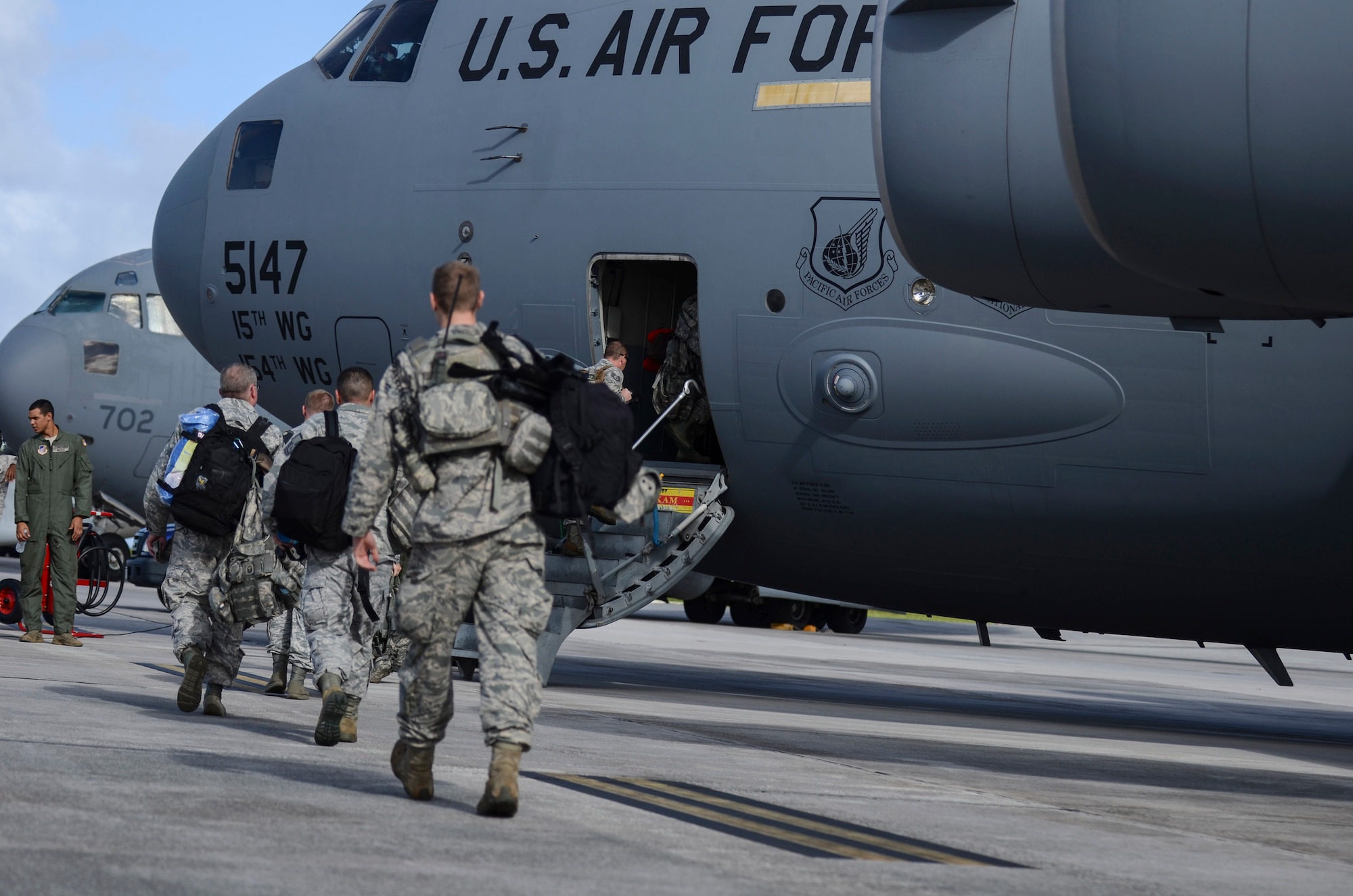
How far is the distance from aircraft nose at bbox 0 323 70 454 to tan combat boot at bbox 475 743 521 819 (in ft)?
60.7

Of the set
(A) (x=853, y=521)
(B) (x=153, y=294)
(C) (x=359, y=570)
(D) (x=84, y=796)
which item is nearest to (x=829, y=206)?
(A) (x=853, y=521)

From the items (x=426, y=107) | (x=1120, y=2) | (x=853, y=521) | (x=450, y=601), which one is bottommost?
(x=450, y=601)

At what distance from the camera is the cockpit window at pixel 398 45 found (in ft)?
42.4

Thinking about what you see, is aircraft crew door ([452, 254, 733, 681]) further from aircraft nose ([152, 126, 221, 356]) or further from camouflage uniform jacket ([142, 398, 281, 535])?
aircraft nose ([152, 126, 221, 356])

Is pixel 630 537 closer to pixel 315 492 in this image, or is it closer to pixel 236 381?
pixel 236 381

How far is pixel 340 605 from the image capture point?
8562 mm

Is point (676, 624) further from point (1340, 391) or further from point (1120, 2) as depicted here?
point (1120, 2)

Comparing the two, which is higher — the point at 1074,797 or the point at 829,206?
the point at 829,206

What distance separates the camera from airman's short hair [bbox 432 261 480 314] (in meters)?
6.45

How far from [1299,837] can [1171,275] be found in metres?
2.61

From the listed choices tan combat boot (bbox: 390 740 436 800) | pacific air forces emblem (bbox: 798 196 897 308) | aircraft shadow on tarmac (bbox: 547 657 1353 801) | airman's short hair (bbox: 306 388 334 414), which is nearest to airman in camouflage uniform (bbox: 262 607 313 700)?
airman's short hair (bbox: 306 388 334 414)

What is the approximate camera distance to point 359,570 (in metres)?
8.69

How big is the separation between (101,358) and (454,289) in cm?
1809

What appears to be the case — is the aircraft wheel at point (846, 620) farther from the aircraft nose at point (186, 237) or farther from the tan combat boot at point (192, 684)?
the tan combat boot at point (192, 684)
